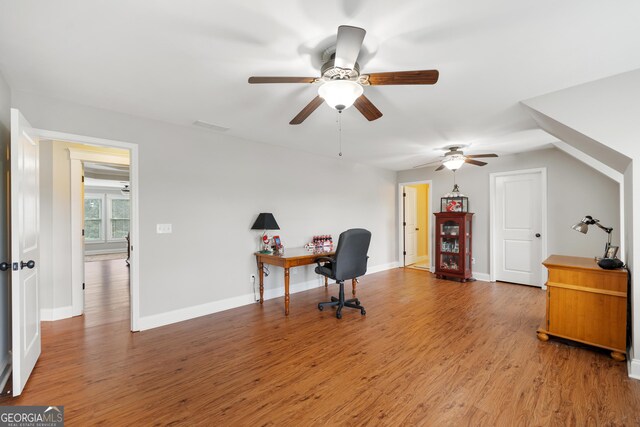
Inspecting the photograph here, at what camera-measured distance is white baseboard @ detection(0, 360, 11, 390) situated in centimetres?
212

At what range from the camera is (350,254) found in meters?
3.66

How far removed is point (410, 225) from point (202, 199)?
5259 millimetres

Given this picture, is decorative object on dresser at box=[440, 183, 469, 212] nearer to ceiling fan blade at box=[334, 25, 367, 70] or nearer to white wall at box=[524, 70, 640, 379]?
white wall at box=[524, 70, 640, 379]

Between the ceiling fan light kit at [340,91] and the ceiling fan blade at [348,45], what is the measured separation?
0.42 feet

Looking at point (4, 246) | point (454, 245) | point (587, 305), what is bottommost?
point (587, 305)

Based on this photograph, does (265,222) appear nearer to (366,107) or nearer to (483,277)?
(366,107)

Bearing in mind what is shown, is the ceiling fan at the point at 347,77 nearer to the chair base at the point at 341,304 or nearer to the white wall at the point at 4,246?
the white wall at the point at 4,246

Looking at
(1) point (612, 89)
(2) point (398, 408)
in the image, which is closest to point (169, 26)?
(2) point (398, 408)

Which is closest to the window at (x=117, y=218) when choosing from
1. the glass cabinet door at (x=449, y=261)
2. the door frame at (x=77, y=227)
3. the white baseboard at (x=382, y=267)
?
the door frame at (x=77, y=227)

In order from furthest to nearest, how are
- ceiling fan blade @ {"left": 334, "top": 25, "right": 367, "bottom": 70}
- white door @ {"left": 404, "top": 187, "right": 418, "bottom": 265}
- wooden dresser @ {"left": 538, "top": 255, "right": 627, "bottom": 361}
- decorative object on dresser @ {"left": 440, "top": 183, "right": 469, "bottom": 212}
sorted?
white door @ {"left": 404, "top": 187, "right": 418, "bottom": 265} → decorative object on dresser @ {"left": 440, "top": 183, "right": 469, "bottom": 212} → wooden dresser @ {"left": 538, "top": 255, "right": 627, "bottom": 361} → ceiling fan blade @ {"left": 334, "top": 25, "right": 367, "bottom": 70}

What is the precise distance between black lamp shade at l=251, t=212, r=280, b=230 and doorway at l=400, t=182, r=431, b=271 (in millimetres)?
3887

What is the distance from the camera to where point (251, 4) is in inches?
61.0

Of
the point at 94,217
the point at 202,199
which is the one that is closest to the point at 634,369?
the point at 202,199

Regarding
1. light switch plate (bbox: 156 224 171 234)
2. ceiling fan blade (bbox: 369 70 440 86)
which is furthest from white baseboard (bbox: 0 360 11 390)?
ceiling fan blade (bbox: 369 70 440 86)
